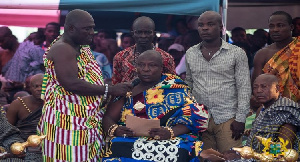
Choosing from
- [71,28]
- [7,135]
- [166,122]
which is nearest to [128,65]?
[166,122]

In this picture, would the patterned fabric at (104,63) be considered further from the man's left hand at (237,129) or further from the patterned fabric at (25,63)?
the man's left hand at (237,129)

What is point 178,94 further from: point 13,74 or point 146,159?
point 13,74

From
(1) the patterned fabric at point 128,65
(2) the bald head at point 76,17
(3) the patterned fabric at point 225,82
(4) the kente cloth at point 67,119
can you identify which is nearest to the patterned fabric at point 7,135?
(4) the kente cloth at point 67,119

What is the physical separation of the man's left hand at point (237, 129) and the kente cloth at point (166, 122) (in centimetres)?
30

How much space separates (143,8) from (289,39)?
2.24 meters

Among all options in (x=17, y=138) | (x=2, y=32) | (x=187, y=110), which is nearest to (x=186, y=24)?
(x=2, y=32)

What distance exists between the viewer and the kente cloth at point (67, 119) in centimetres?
607

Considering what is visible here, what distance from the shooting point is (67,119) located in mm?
6062

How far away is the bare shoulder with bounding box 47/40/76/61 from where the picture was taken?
590 centimetres

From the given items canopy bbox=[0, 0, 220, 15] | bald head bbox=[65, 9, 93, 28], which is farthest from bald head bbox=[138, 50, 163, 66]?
canopy bbox=[0, 0, 220, 15]

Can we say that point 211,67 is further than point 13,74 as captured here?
No

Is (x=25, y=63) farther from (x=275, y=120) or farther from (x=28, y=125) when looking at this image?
(x=275, y=120)

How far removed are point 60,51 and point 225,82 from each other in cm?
183

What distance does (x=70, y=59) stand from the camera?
5.93 meters
